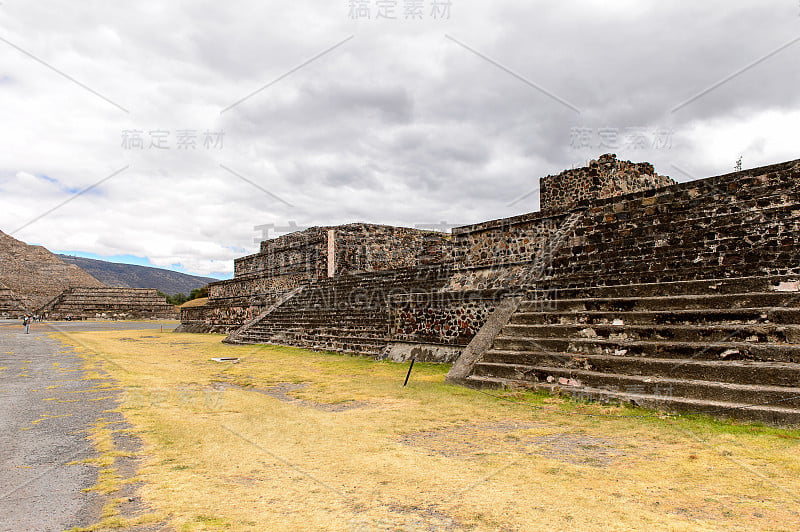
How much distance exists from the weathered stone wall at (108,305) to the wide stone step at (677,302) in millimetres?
39390

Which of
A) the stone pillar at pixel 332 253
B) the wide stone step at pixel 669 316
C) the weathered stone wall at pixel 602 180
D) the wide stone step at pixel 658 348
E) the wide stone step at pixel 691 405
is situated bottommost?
the wide stone step at pixel 691 405

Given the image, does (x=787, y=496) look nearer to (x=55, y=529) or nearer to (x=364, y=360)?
(x=55, y=529)

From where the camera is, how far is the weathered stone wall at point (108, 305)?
37.6 m

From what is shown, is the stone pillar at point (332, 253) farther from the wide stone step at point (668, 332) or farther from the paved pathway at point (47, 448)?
the wide stone step at point (668, 332)

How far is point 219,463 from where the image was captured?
12.0 feet

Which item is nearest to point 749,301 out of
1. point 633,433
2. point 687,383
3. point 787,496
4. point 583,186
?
point 687,383

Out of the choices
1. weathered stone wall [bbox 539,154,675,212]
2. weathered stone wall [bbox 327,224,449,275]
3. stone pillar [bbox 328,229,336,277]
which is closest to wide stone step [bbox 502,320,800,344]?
weathered stone wall [bbox 539,154,675,212]

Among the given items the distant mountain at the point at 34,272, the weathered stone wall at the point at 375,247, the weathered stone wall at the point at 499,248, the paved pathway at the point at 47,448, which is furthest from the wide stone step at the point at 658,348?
the distant mountain at the point at 34,272

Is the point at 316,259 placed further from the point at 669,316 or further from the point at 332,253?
the point at 669,316

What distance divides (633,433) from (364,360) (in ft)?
23.6

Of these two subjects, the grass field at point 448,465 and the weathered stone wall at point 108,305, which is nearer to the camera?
the grass field at point 448,465

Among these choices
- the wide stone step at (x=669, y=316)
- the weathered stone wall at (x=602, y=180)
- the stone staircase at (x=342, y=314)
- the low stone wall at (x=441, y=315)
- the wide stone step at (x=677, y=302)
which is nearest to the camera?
the wide stone step at (x=669, y=316)

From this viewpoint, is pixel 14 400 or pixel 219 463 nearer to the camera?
pixel 219 463

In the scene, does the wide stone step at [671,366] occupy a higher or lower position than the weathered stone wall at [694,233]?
lower
